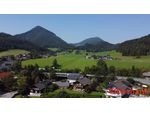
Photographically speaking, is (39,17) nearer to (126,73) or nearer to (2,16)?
(2,16)

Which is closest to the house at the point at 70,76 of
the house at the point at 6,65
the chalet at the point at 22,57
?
the chalet at the point at 22,57

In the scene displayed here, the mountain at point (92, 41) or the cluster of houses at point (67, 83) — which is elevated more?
the mountain at point (92, 41)

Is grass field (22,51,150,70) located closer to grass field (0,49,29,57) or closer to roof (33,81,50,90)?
grass field (0,49,29,57)

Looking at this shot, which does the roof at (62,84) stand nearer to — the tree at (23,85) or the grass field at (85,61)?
the grass field at (85,61)

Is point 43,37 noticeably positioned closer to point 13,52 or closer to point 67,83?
point 13,52

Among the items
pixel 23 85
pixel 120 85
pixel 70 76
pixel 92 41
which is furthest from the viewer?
pixel 92 41

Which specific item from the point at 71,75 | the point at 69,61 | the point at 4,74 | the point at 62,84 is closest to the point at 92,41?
the point at 69,61
